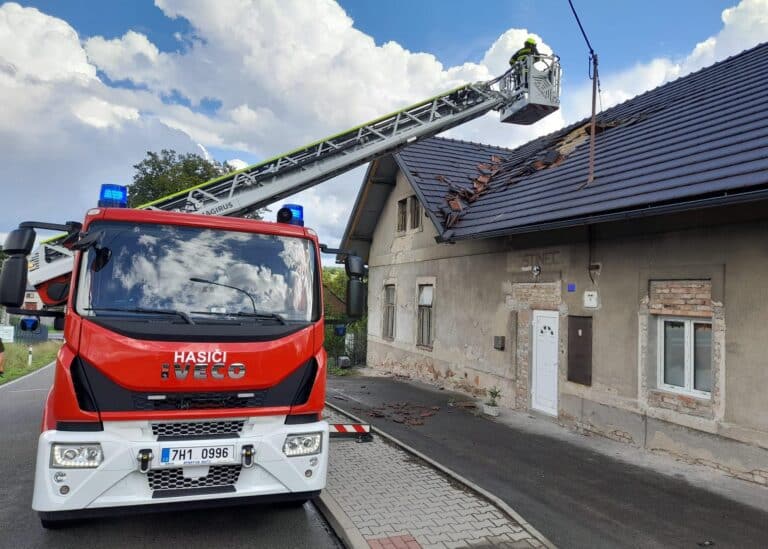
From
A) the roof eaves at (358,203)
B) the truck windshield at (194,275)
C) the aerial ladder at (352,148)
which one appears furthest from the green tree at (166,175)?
the truck windshield at (194,275)

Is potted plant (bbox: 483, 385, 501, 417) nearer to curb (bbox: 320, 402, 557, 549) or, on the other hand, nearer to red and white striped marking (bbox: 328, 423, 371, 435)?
curb (bbox: 320, 402, 557, 549)

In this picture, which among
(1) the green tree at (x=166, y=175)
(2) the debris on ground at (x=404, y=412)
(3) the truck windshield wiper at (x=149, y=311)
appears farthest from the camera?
(1) the green tree at (x=166, y=175)

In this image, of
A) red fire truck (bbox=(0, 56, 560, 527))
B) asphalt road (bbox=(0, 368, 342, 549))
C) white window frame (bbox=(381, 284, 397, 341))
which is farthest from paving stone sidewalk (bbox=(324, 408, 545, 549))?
white window frame (bbox=(381, 284, 397, 341))

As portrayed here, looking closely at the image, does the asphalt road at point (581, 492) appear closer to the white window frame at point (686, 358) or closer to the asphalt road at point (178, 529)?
the white window frame at point (686, 358)

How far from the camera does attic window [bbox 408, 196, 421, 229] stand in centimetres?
1495

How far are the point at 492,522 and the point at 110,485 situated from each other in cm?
310

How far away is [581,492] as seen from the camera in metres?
5.63

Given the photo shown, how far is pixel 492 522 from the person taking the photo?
4.55 m

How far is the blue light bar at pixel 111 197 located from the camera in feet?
16.4

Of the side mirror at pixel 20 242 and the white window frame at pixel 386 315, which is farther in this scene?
the white window frame at pixel 386 315

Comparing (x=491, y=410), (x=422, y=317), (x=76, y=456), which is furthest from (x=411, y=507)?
(x=422, y=317)

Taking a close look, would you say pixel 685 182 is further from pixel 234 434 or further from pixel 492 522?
pixel 234 434

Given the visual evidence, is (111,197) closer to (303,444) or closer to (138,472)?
(138,472)

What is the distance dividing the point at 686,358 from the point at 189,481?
250 inches
